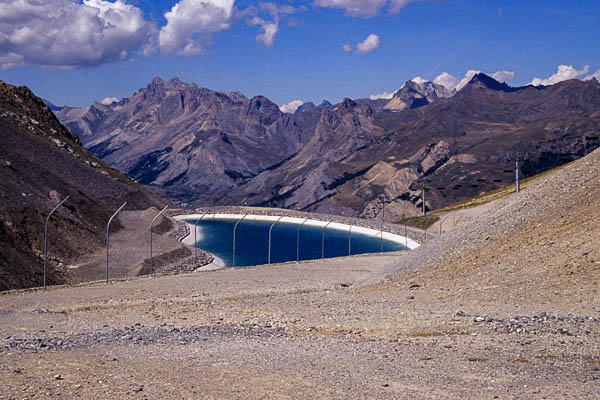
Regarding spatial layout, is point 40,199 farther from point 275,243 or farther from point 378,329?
point 275,243

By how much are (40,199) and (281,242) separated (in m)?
49.0

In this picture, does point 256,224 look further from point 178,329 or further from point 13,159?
point 178,329

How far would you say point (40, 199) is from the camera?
191ft

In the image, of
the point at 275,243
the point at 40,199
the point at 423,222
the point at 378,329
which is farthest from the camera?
the point at 423,222

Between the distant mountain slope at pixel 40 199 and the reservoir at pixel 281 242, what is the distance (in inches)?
517

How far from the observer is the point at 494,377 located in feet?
45.6

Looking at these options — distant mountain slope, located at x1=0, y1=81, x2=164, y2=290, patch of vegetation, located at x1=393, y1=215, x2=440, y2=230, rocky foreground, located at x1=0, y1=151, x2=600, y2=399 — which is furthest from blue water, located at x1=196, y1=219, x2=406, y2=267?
rocky foreground, located at x1=0, y1=151, x2=600, y2=399

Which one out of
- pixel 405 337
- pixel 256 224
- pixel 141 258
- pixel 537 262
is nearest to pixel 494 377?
pixel 405 337

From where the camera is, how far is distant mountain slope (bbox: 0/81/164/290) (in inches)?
1759

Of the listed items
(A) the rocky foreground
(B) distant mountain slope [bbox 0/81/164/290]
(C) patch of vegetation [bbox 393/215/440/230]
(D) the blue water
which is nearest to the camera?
(A) the rocky foreground

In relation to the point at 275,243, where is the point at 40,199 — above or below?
above

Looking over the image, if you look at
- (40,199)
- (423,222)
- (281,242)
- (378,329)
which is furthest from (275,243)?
(378,329)

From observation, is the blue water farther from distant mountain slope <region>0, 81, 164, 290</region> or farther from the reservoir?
distant mountain slope <region>0, 81, 164, 290</region>

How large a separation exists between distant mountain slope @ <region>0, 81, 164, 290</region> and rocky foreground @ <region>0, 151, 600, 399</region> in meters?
9.13
